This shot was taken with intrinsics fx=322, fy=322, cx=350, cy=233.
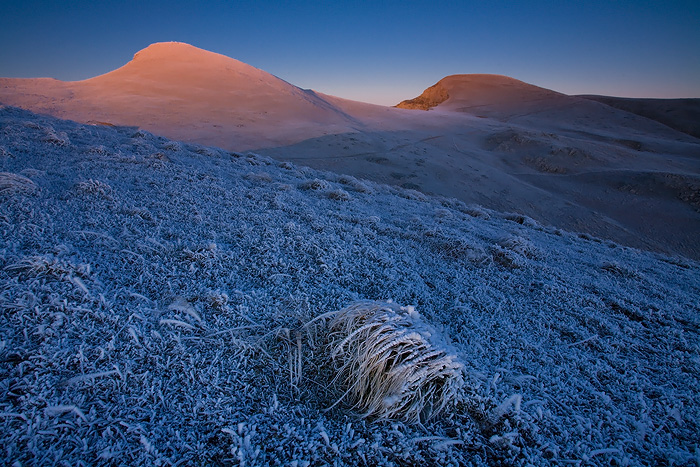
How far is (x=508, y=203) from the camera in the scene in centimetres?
806

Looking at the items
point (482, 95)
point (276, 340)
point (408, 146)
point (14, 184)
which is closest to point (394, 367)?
point (276, 340)

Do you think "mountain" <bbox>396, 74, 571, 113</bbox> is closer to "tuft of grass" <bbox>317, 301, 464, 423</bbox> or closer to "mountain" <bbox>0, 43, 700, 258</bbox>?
"mountain" <bbox>0, 43, 700, 258</bbox>

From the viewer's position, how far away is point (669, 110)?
24547mm

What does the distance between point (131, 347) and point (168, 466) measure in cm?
41

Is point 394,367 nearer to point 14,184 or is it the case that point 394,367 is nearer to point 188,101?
point 14,184

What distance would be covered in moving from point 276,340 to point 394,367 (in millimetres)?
418

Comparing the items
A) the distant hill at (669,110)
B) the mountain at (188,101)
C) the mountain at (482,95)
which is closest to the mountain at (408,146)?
the mountain at (188,101)

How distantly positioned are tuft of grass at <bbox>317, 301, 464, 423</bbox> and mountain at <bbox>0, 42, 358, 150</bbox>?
9.15 m

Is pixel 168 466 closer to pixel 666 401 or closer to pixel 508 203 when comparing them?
pixel 666 401

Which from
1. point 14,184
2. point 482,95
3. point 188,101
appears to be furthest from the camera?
point 482,95

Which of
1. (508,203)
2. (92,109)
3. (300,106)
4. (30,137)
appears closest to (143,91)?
(92,109)

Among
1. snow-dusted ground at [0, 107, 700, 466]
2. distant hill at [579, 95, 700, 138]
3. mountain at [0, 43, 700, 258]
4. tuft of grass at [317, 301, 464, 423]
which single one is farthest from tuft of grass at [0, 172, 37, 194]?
distant hill at [579, 95, 700, 138]

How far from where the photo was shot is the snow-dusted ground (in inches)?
31.4

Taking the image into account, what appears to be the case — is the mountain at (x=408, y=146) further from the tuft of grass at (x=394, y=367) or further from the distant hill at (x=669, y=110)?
the tuft of grass at (x=394, y=367)
